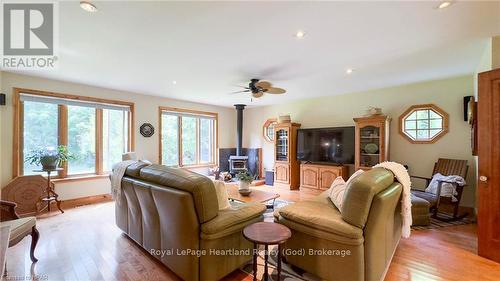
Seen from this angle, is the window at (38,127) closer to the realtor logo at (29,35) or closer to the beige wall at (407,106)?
→ the realtor logo at (29,35)

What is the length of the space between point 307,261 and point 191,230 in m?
1.08

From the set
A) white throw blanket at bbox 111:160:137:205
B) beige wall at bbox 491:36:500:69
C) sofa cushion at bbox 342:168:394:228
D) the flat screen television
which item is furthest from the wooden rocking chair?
white throw blanket at bbox 111:160:137:205

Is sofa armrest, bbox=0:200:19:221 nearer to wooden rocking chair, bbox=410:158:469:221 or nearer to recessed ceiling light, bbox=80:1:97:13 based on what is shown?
recessed ceiling light, bbox=80:1:97:13

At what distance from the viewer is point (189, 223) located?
1767 millimetres

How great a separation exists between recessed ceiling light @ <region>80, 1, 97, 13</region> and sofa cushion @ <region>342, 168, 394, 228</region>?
263 centimetres

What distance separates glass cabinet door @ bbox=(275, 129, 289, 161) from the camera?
5.97m

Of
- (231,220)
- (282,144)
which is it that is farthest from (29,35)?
(282,144)

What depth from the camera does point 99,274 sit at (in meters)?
2.07

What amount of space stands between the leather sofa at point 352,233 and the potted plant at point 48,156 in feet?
12.8

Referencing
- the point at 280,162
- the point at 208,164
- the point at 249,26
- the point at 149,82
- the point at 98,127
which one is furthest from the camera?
the point at 208,164

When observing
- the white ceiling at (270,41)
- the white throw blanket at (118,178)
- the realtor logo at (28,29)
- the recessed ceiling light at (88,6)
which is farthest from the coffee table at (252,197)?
the realtor logo at (28,29)

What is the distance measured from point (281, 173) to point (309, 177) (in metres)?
0.87

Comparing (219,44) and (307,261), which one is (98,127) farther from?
(307,261)

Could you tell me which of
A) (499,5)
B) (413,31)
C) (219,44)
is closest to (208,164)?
(219,44)
